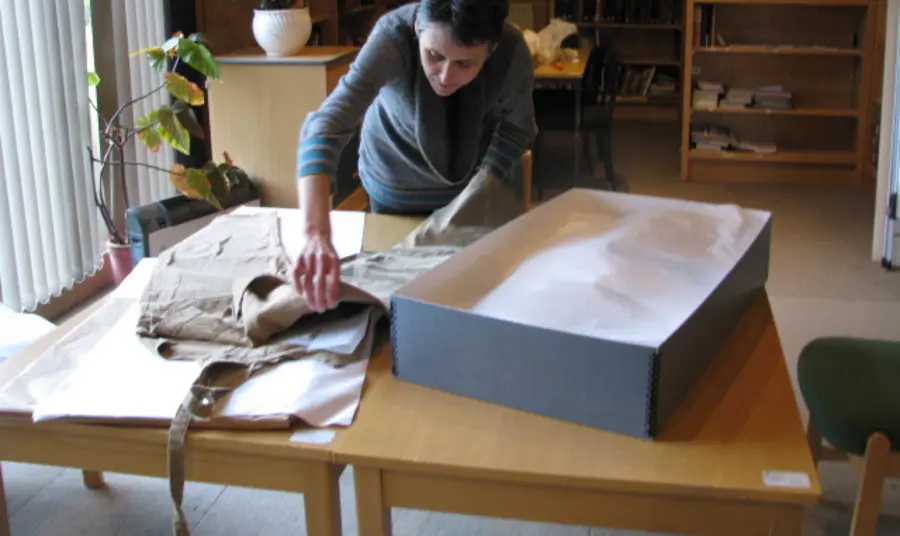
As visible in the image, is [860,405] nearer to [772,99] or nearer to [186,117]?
[186,117]

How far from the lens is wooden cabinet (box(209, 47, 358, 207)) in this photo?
12.3 ft

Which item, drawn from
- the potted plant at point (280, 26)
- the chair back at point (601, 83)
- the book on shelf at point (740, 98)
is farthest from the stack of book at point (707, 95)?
the potted plant at point (280, 26)

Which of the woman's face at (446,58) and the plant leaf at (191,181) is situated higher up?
the woman's face at (446,58)

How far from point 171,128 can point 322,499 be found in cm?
233

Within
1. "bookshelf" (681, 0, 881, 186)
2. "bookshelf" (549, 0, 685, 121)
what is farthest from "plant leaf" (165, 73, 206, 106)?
"bookshelf" (549, 0, 685, 121)

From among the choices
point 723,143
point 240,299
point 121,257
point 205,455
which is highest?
point 240,299

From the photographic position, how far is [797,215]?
4.72 meters

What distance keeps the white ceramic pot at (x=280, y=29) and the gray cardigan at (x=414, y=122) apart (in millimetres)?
1807

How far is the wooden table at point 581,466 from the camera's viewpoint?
40.8 inches

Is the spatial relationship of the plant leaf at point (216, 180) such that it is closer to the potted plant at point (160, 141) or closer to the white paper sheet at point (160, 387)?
the potted plant at point (160, 141)

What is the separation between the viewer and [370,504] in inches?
44.2

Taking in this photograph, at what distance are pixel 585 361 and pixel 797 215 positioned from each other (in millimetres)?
3962

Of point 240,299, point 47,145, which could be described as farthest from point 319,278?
point 47,145

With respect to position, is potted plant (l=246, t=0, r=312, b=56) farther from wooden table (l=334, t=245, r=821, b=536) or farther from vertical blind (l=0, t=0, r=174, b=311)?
wooden table (l=334, t=245, r=821, b=536)
